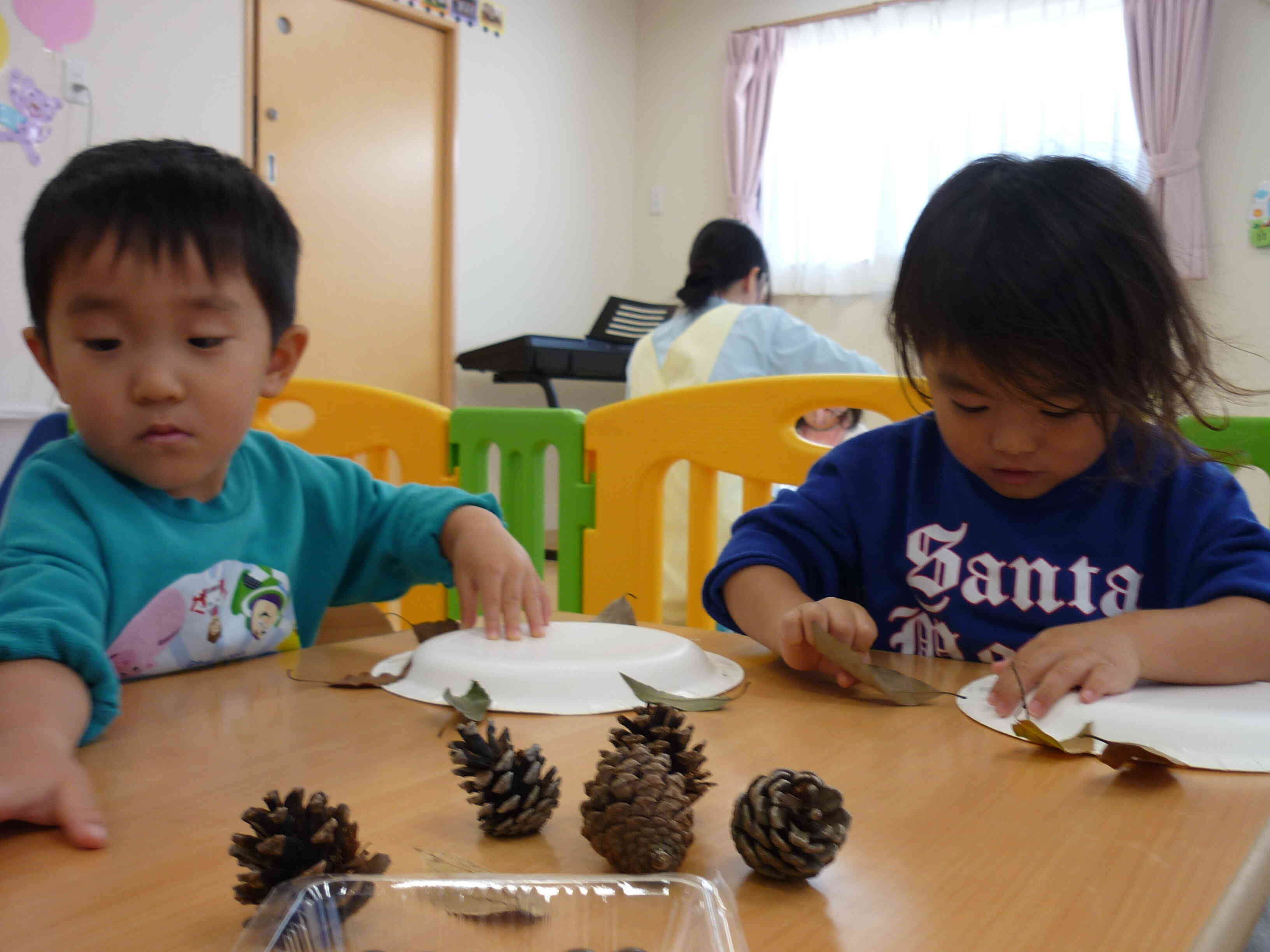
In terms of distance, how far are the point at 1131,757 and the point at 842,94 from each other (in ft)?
13.7

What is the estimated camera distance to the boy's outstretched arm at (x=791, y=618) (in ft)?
2.22

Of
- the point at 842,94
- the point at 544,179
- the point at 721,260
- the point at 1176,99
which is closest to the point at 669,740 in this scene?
the point at 721,260

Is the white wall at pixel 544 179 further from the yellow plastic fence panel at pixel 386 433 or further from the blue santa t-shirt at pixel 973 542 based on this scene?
the blue santa t-shirt at pixel 973 542

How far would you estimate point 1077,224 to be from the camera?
772 mm

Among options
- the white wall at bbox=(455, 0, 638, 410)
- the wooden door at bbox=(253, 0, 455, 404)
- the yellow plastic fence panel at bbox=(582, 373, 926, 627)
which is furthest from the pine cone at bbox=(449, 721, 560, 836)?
the white wall at bbox=(455, 0, 638, 410)

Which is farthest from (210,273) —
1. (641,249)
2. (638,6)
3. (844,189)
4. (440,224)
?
(638,6)

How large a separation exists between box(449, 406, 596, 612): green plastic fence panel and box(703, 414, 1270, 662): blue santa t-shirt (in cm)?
49

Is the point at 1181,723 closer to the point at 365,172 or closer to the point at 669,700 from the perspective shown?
the point at 669,700

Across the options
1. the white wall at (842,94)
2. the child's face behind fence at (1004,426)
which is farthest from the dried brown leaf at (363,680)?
the white wall at (842,94)

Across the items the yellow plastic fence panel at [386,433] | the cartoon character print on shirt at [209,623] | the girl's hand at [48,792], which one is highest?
the yellow plastic fence panel at [386,433]

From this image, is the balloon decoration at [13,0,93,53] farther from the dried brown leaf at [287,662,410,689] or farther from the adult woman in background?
the dried brown leaf at [287,662,410,689]

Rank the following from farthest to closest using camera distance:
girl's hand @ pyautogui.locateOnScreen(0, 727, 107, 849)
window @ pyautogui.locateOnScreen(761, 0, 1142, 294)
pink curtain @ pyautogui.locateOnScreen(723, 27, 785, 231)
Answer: pink curtain @ pyautogui.locateOnScreen(723, 27, 785, 231) → window @ pyautogui.locateOnScreen(761, 0, 1142, 294) → girl's hand @ pyautogui.locateOnScreen(0, 727, 107, 849)

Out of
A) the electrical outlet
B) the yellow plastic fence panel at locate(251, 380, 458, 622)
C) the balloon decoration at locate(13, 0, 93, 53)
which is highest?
the balloon decoration at locate(13, 0, 93, 53)

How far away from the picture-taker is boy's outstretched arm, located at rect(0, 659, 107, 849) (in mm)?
391
